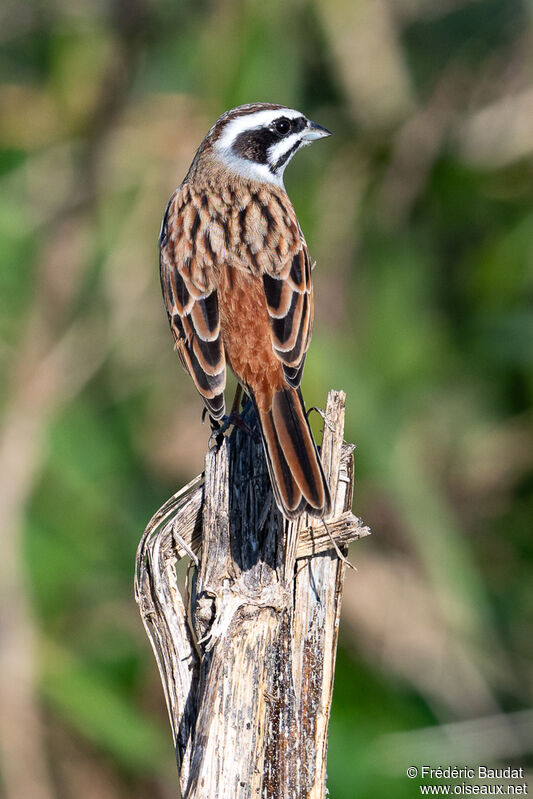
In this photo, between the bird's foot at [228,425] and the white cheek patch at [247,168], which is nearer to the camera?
the bird's foot at [228,425]

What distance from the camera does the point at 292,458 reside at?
3312mm

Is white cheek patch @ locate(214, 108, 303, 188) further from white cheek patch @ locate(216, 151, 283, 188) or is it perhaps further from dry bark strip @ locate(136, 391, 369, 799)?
dry bark strip @ locate(136, 391, 369, 799)

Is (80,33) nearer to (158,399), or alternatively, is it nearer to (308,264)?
(158,399)

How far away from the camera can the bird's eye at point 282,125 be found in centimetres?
494

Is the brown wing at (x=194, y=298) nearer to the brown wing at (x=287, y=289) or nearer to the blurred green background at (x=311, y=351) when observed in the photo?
the brown wing at (x=287, y=289)

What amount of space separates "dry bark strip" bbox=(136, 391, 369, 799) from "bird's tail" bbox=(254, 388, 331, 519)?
6 centimetres

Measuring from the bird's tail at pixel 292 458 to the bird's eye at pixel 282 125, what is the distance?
5.43 ft

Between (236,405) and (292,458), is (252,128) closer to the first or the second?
(236,405)

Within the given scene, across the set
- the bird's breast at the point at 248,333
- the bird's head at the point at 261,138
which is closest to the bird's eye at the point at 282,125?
the bird's head at the point at 261,138

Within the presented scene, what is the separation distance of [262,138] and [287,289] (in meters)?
1.07

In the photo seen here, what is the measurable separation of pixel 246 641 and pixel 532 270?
445 cm

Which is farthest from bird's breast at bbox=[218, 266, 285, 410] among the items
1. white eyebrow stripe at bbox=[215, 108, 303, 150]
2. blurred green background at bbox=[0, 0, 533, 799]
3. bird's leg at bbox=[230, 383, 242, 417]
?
blurred green background at bbox=[0, 0, 533, 799]

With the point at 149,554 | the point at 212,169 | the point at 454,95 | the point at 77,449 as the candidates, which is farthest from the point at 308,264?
the point at 454,95

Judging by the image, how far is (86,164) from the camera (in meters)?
6.64
